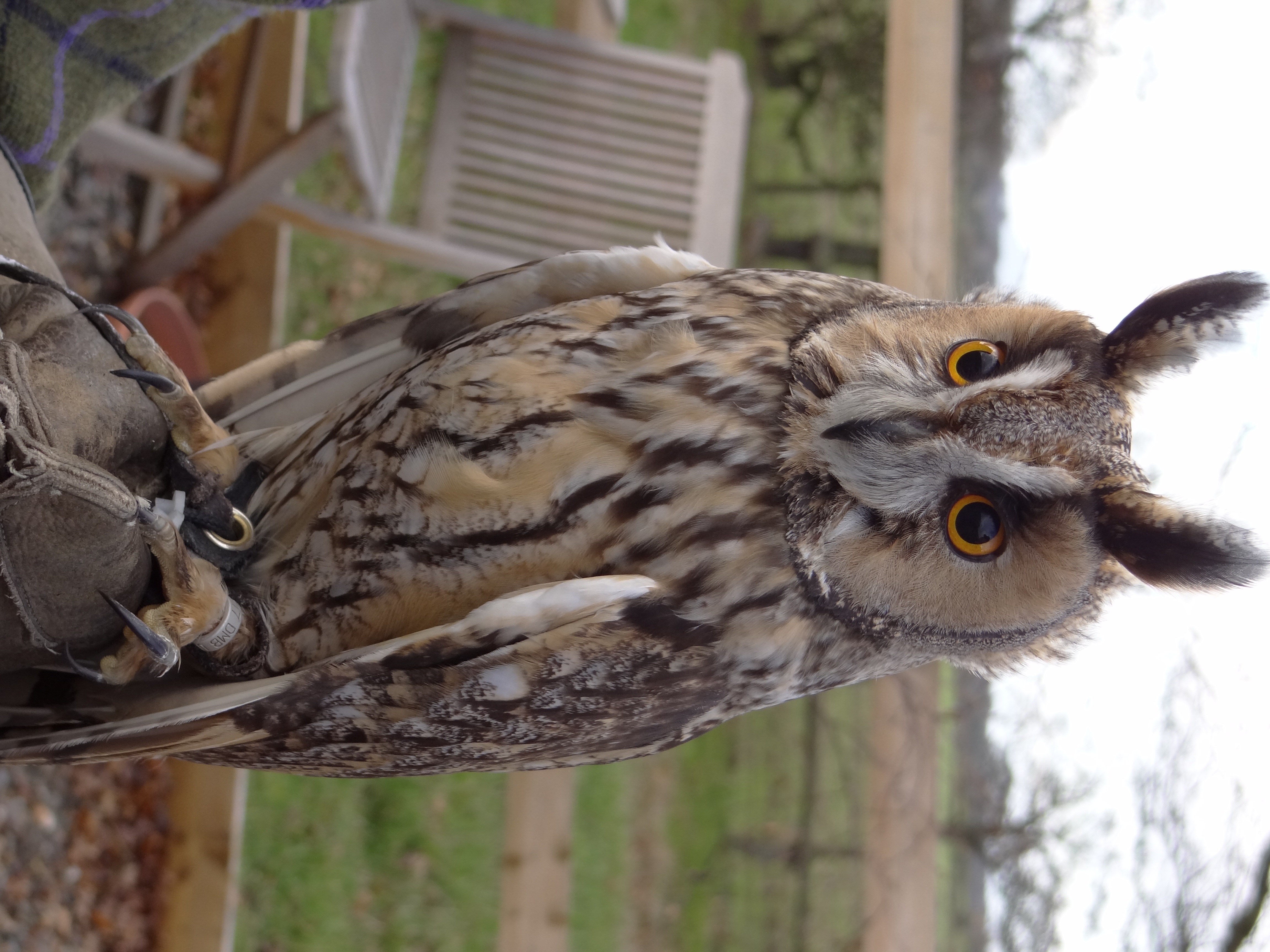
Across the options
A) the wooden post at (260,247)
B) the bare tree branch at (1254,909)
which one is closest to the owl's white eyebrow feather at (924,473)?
the bare tree branch at (1254,909)

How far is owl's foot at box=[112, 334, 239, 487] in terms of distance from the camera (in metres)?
0.92

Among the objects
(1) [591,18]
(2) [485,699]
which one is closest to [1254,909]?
(2) [485,699]

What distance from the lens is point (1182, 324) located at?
0.83m

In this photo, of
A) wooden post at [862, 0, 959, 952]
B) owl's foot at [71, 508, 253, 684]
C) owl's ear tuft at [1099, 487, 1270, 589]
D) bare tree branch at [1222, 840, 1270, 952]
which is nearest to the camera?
owl's ear tuft at [1099, 487, 1270, 589]

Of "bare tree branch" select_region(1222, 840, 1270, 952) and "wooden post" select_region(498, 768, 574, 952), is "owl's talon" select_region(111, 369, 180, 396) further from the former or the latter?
"bare tree branch" select_region(1222, 840, 1270, 952)

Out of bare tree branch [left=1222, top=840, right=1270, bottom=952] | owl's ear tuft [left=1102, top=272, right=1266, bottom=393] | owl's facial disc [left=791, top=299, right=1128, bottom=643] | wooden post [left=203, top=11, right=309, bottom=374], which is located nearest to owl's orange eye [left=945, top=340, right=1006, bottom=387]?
owl's facial disc [left=791, top=299, right=1128, bottom=643]

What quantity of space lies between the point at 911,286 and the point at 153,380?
1.80 metres

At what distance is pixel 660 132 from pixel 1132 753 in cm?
207

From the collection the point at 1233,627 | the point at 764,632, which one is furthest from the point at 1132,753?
the point at 764,632

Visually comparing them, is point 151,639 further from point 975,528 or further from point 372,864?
point 372,864

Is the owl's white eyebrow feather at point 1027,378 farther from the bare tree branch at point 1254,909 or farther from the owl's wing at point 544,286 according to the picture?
the bare tree branch at point 1254,909

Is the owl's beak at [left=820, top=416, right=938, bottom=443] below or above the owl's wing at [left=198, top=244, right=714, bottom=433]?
below

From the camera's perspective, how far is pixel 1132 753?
7.17 feet

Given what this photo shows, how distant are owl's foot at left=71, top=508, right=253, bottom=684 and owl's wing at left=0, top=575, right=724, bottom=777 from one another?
5cm
